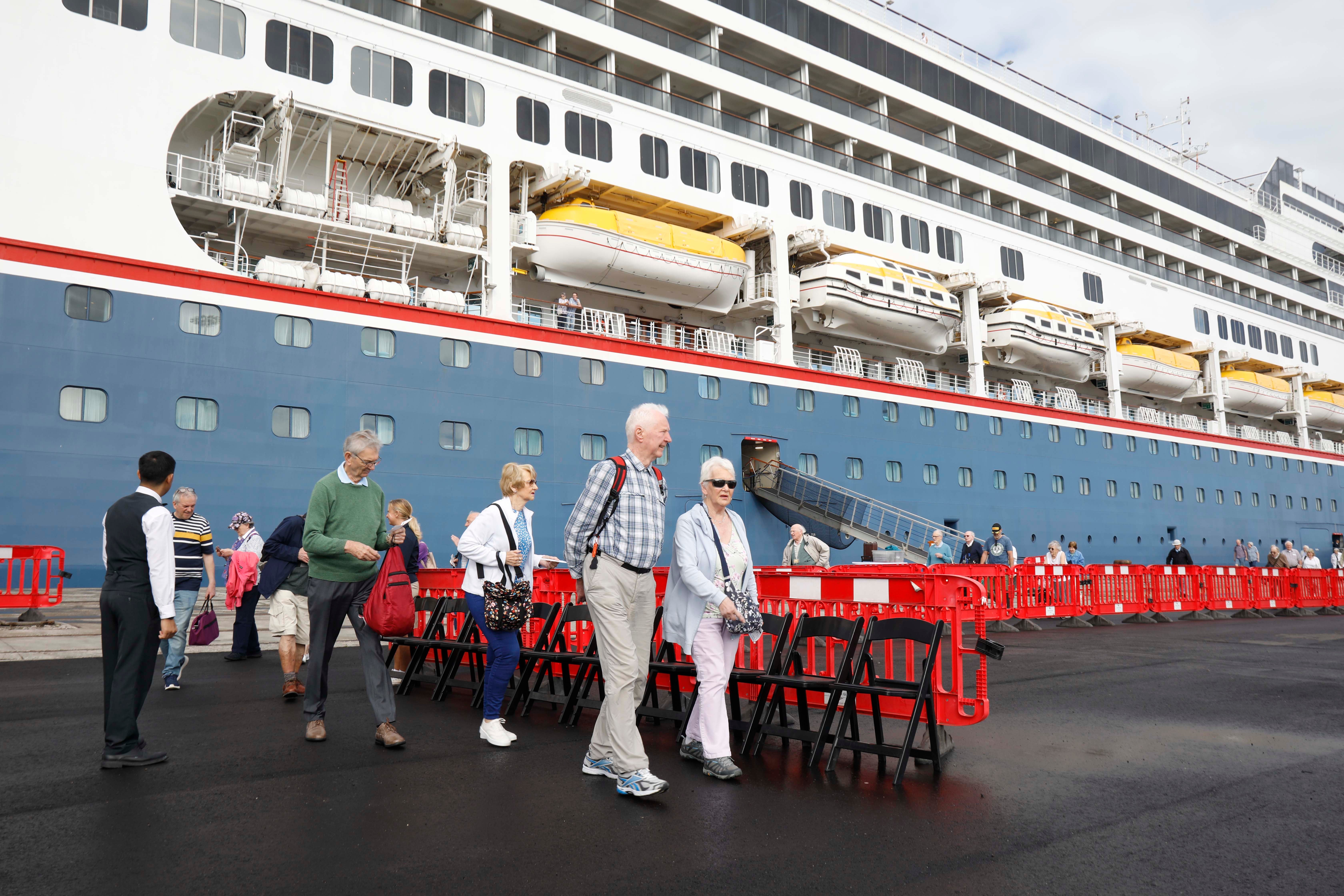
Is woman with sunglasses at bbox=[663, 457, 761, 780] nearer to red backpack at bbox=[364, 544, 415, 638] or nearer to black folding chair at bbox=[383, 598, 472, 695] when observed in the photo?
Answer: red backpack at bbox=[364, 544, 415, 638]

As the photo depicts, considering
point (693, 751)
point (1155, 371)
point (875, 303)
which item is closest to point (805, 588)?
point (693, 751)

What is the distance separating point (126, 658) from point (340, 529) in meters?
1.24

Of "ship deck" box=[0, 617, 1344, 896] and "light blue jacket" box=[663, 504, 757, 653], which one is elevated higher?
"light blue jacket" box=[663, 504, 757, 653]

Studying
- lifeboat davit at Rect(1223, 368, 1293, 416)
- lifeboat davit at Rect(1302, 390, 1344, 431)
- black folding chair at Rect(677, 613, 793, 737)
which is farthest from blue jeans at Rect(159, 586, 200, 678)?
lifeboat davit at Rect(1302, 390, 1344, 431)

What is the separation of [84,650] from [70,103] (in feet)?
29.7

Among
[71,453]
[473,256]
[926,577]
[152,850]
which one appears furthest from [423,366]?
[152,850]

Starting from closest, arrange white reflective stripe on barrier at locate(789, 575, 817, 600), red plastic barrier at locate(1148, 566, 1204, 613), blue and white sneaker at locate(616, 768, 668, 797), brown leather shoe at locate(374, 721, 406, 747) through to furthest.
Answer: blue and white sneaker at locate(616, 768, 668, 797) < brown leather shoe at locate(374, 721, 406, 747) < white reflective stripe on barrier at locate(789, 575, 817, 600) < red plastic barrier at locate(1148, 566, 1204, 613)

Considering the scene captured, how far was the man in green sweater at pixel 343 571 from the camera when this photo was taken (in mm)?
5203

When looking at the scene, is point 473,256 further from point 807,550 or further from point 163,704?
point 163,704

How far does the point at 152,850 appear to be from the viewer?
3307 millimetres

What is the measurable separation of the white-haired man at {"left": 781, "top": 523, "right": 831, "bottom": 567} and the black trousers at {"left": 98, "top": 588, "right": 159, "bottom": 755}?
8939 mm

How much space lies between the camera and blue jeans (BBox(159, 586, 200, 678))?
7246 mm

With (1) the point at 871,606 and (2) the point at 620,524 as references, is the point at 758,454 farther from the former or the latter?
(2) the point at 620,524

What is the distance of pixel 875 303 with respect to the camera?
2253 centimetres
